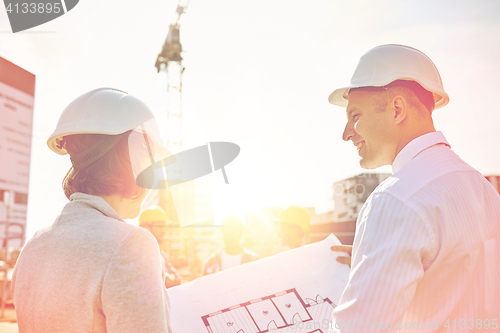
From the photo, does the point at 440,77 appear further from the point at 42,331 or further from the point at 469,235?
the point at 42,331

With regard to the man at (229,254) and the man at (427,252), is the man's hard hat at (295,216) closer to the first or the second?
Result: the man at (229,254)

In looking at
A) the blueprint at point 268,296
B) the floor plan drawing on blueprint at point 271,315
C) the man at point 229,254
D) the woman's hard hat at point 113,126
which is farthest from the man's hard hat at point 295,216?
the woman's hard hat at point 113,126

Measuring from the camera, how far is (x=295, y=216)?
15.5ft

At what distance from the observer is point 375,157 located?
128cm

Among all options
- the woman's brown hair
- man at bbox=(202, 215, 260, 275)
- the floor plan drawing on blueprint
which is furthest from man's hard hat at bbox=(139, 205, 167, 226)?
the woman's brown hair

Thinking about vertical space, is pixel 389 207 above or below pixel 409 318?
above

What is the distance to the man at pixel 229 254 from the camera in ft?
15.9

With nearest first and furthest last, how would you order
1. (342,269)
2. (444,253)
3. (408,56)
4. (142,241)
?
(444,253), (142,241), (408,56), (342,269)

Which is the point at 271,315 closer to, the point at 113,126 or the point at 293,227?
the point at 113,126

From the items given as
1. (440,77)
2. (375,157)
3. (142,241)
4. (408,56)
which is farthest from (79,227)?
(440,77)

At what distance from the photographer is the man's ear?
1189 millimetres

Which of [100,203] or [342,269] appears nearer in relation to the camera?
A: [100,203]

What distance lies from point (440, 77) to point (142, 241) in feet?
3.87

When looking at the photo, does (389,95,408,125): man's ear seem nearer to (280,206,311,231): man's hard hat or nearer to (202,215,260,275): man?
(280,206,311,231): man's hard hat
